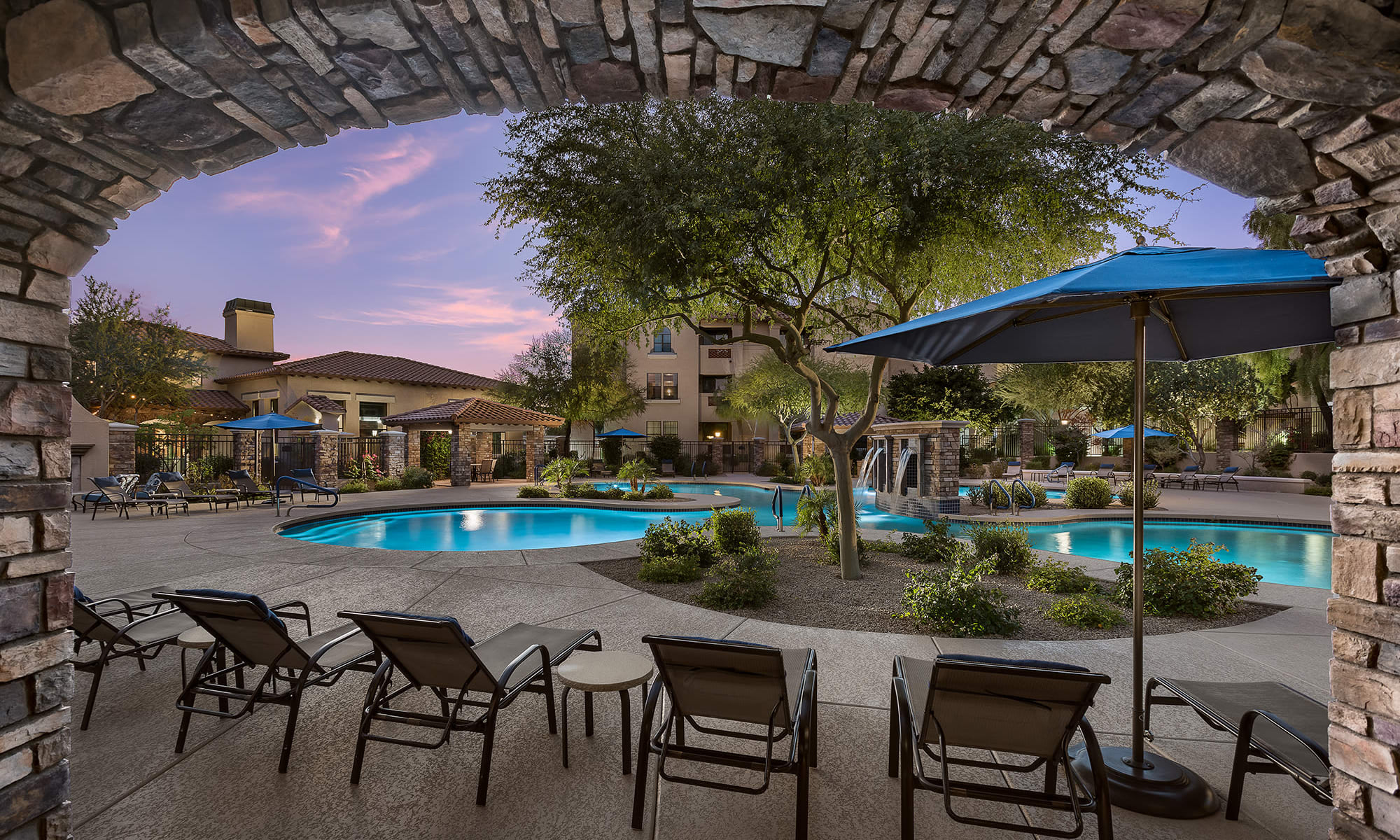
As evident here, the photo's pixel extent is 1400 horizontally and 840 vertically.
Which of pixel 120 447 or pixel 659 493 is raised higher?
pixel 120 447

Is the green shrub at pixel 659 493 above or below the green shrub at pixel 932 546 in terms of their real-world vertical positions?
below

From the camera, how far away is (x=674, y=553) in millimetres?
8062

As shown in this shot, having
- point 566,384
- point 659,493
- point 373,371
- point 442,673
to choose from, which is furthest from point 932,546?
point 373,371

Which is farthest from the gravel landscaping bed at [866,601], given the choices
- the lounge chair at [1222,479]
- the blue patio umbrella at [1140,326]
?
the lounge chair at [1222,479]

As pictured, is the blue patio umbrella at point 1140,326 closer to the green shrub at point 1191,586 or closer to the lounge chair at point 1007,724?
the lounge chair at point 1007,724

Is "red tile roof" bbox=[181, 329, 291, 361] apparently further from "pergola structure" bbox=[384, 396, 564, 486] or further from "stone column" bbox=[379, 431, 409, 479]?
"stone column" bbox=[379, 431, 409, 479]

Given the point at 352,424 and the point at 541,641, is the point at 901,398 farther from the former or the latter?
the point at 352,424

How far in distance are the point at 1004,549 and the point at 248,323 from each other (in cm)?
3436

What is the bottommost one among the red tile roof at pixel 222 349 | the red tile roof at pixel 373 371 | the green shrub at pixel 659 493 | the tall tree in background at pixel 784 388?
the green shrub at pixel 659 493

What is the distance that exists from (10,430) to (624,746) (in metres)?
2.83

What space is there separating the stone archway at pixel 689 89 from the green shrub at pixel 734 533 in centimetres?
661

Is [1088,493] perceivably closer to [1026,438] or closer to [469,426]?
[1026,438]

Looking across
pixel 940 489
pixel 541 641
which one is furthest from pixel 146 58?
pixel 940 489

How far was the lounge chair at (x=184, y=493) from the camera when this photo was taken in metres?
14.0
